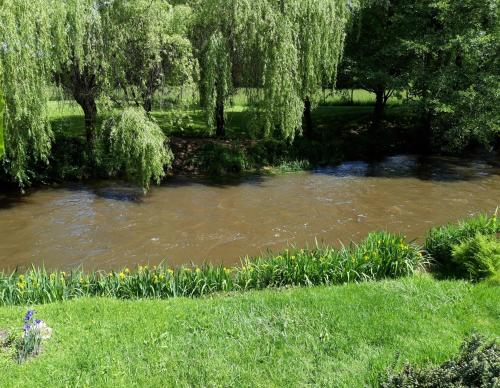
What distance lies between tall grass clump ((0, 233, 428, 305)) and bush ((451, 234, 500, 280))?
65 cm

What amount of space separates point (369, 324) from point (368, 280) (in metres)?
1.72

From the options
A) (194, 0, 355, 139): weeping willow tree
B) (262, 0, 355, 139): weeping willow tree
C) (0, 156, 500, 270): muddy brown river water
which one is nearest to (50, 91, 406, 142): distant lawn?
(194, 0, 355, 139): weeping willow tree

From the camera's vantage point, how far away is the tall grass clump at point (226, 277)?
6.89 metres

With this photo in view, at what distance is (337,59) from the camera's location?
18.0 metres

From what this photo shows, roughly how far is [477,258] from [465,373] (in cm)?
378

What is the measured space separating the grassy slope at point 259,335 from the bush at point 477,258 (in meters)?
0.39

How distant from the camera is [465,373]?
3.98m

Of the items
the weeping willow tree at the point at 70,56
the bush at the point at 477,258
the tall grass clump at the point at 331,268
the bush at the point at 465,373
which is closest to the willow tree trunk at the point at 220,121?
the weeping willow tree at the point at 70,56

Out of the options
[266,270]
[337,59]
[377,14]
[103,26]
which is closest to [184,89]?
[103,26]

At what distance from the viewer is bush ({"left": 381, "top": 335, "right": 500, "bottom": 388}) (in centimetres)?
392

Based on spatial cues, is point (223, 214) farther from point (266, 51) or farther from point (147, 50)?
point (266, 51)

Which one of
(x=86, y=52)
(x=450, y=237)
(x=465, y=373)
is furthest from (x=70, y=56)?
(x=465, y=373)

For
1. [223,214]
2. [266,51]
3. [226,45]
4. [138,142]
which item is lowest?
[223,214]

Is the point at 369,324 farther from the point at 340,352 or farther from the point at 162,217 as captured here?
the point at 162,217
